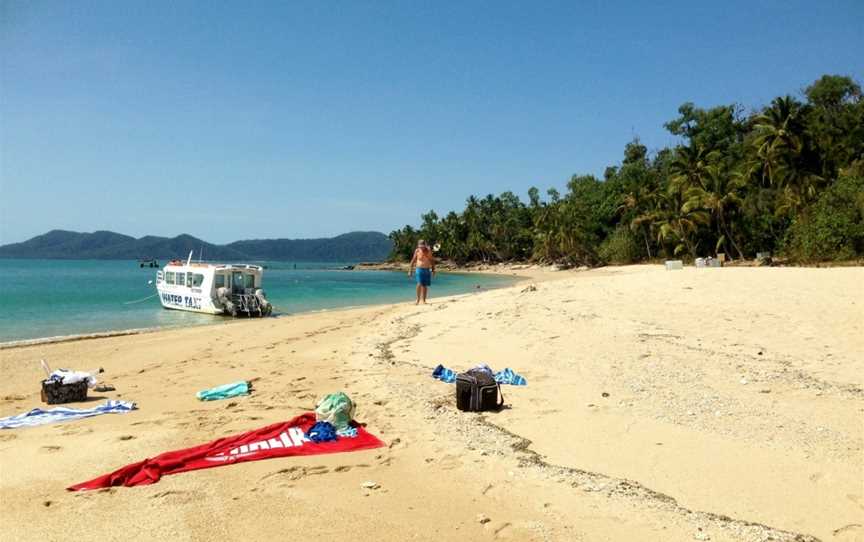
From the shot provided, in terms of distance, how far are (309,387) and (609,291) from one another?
11095 mm

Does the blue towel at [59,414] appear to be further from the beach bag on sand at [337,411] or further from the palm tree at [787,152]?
the palm tree at [787,152]

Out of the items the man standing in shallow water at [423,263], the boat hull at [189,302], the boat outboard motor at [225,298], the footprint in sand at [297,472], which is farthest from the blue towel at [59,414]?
the boat hull at [189,302]

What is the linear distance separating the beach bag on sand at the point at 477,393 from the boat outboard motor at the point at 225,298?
66.2 ft

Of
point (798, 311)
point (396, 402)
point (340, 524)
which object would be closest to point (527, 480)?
point (340, 524)

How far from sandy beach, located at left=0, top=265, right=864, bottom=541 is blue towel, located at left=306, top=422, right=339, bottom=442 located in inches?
16.7

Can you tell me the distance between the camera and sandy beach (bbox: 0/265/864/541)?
3844mm

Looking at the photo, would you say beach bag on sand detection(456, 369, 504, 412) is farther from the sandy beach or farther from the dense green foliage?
the dense green foliage

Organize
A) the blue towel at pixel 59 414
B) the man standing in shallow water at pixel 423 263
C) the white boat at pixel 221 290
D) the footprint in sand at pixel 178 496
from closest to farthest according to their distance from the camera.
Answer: the footprint in sand at pixel 178 496 < the blue towel at pixel 59 414 < the man standing in shallow water at pixel 423 263 < the white boat at pixel 221 290

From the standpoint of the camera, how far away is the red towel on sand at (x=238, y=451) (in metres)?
4.65

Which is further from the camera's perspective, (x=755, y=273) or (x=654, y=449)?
(x=755, y=273)

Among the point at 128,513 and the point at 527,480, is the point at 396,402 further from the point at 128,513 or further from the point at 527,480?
the point at 128,513

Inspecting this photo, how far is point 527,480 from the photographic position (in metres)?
4.47

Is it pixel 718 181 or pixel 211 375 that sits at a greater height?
pixel 718 181

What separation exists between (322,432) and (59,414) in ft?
12.5
